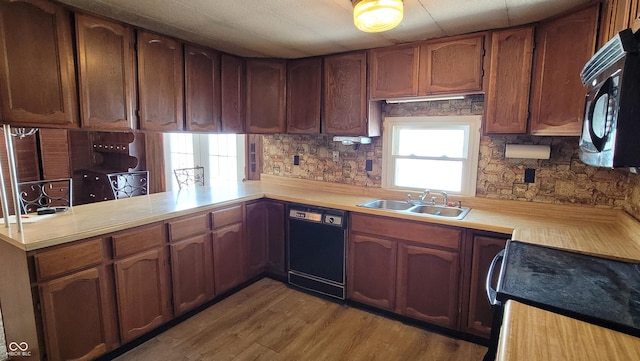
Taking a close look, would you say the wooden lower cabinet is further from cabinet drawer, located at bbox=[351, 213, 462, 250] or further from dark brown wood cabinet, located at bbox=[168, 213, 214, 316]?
cabinet drawer, located at bbox=[351, 213, 462, 250]

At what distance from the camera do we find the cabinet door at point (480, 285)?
7.39ft

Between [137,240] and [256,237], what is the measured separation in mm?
1220

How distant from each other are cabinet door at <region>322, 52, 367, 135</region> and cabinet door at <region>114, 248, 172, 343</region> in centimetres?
186

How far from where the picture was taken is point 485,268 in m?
2.28

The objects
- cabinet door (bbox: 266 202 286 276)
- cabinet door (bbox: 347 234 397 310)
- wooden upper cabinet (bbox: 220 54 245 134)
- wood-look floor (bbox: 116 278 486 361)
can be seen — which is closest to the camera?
wood-look floor (bbox: 116 278 486 361)

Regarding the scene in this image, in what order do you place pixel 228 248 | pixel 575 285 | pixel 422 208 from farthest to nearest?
1. pixel 228 248
2. pixel 422 208
3. pixel 575 285

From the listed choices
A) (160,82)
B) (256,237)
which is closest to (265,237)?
(256,237)

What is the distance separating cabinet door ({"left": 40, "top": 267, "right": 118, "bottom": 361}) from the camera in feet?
6.07

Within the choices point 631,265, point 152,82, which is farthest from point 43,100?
point 631,265

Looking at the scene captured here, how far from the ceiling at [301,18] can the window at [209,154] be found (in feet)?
5.86

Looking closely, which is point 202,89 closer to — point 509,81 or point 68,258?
point 68,258

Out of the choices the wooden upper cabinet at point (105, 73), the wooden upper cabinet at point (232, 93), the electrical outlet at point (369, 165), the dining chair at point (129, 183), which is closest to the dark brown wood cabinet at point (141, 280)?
the wooden upper cabinet at point (105, 73)

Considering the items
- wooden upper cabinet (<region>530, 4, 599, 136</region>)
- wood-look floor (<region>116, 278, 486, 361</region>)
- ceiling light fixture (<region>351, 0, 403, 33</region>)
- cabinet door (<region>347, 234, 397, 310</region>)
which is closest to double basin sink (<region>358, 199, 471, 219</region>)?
cabinet door (<region>347, 234, 397, 310</region>)

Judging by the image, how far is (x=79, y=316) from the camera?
1.97 metres
